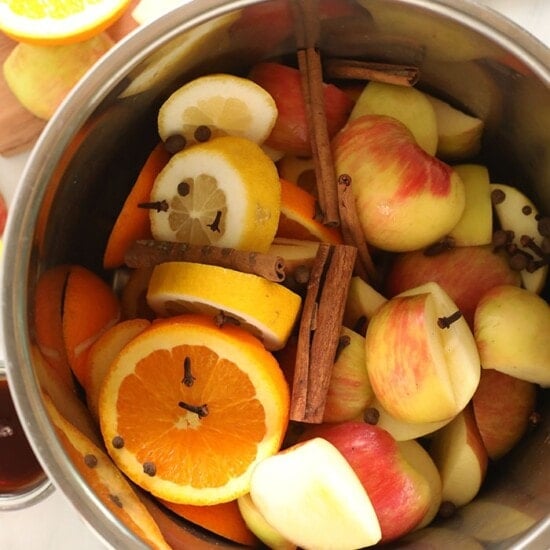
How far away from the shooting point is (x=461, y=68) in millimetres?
844

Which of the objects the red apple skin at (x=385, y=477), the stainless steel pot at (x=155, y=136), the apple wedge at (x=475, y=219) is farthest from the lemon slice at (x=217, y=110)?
the red apple skin at (x=385, y=477)

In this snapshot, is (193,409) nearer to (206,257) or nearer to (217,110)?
(206,257)

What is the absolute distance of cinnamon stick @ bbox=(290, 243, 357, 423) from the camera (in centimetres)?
81

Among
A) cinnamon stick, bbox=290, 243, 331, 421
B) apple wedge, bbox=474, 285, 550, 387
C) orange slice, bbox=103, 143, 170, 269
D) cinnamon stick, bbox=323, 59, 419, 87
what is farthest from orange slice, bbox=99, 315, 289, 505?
cinnamon stick, bbox=323, 59, 419, 87

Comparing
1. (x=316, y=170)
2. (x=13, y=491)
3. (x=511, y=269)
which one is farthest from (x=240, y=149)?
(x=13, y=491)

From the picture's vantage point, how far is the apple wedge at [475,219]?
34.9 inches

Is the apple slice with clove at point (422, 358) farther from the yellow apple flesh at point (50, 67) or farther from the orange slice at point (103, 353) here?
the yellow apple flesh at point (50, 67)

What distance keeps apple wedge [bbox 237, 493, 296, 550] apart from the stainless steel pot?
5cm

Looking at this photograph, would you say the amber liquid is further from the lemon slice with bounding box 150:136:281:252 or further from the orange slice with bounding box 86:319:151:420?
the lemon slice with bounding box 150:136:281:252

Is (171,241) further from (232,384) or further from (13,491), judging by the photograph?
(13,491)

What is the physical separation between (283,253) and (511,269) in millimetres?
267

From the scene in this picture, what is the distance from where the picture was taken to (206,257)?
81 cm

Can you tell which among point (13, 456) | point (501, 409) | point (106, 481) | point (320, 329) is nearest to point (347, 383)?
point (320, 329)

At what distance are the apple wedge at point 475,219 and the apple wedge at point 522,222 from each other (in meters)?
0.02
